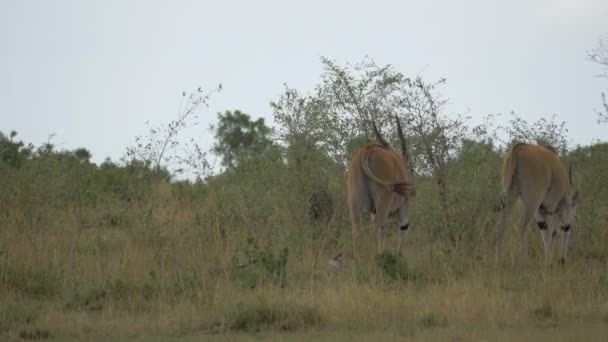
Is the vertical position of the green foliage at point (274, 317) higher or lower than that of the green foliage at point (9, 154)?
lower

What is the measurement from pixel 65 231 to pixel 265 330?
4695 millimetres

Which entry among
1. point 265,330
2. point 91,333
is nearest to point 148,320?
point 91,333

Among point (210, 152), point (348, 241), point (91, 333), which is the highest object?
point (210, 152)

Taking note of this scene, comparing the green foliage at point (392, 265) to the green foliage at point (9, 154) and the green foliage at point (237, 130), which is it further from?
the green foliage at point (237, 130)

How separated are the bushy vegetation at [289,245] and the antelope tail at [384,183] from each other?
2.18 ft

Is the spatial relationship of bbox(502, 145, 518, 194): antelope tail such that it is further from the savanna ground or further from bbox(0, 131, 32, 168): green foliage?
bbox(0, 131, 32, 168): green foliage

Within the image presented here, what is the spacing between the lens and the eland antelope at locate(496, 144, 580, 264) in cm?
986

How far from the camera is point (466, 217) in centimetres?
1026

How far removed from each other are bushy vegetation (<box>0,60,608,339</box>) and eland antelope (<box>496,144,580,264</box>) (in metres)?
0.33

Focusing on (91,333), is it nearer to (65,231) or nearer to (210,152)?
(65,231)

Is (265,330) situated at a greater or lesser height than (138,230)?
lesser

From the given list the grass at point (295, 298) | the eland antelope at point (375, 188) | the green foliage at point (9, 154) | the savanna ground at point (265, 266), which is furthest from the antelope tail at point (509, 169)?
the green foliage at point (9, 154)

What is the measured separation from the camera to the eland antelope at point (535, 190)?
986cm

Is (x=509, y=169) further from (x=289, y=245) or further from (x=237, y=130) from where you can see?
(x=237, y=130)
